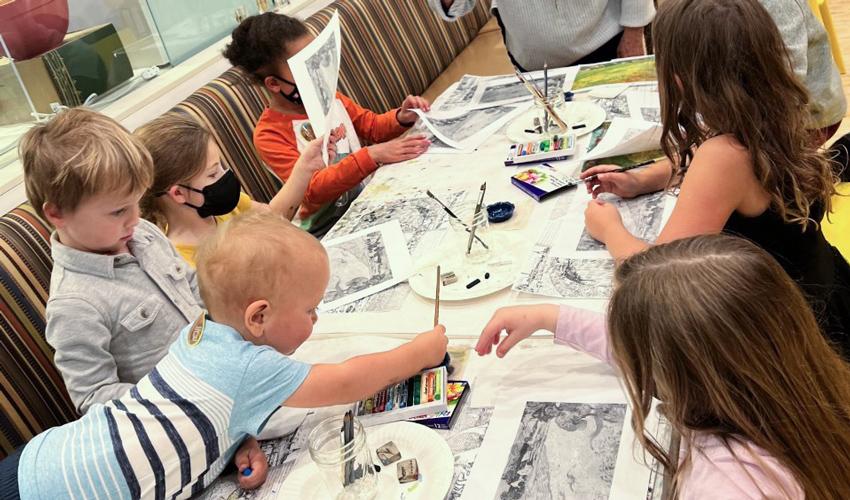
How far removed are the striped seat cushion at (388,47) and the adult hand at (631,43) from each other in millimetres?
1039

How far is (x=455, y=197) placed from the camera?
1.73 m

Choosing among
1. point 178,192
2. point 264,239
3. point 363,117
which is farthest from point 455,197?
point 363,117

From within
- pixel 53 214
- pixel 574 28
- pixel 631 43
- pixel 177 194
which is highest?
pixel 53 214

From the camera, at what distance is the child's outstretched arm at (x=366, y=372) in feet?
3.57

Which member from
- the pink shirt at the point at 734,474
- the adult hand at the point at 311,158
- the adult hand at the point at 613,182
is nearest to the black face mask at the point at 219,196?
the adult hand at the point at 311,158

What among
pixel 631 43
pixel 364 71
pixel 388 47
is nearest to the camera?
pixel 631 43

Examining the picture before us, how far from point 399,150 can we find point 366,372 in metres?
1.04

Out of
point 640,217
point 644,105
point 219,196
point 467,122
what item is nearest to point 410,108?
point 467,122

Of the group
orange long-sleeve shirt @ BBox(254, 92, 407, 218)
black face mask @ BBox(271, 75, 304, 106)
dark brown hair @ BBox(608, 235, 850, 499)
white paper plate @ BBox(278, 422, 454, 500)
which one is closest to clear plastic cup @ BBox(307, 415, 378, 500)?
white paper plate @ BBox(278, 422, 454, 500)

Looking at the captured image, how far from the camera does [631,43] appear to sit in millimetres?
2523

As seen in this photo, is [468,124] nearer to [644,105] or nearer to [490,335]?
[644,105]

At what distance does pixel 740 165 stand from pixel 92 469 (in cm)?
107

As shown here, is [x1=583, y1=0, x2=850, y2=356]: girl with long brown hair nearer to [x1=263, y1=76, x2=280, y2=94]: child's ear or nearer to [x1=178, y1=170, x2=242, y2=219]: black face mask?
A: [x1=178, y1=170, x2=242, y2=219]: black face mask

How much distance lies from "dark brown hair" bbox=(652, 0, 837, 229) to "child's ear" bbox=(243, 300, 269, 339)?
765 millimetres
